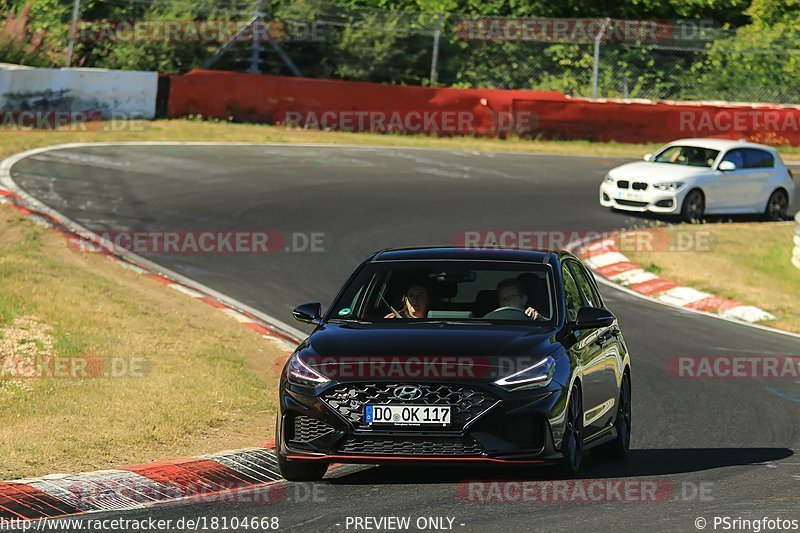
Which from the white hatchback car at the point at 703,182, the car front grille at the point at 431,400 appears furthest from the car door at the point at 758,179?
the car front grille at the point at 431,400

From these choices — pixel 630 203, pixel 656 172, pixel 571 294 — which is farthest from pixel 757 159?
pixel 571 294

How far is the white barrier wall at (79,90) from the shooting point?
95.2 ft

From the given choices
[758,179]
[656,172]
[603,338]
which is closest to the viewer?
[603,338]

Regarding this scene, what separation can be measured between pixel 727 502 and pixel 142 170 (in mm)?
18687

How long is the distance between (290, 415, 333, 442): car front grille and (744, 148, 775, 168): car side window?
65.1 feet

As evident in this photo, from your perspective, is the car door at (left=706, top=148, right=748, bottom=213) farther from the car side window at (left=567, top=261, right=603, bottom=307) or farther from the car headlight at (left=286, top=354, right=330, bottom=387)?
the car headlight at (left=286, top=354, right=330, bottom=387)

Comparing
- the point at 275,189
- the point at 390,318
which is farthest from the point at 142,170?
the point at 390,318

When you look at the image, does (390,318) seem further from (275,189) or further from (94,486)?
(275,189)

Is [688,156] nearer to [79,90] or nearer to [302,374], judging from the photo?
[79,90]

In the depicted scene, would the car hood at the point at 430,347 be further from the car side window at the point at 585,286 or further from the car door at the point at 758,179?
the car door at the point at 758,179

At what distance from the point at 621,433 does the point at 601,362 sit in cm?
67

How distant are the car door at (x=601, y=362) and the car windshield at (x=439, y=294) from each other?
50 centimetres

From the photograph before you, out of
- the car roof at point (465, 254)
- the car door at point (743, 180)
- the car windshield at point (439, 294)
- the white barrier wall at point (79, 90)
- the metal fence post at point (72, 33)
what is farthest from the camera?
the metal fence post at point (72, 33)

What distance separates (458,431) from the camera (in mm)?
7996
